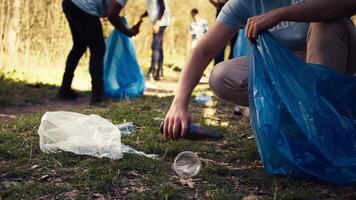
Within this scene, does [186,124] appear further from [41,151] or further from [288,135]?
[41,151]

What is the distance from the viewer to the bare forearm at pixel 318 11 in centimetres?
169

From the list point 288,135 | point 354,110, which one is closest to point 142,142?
point 288,135

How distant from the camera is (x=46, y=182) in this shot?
5.57 ft

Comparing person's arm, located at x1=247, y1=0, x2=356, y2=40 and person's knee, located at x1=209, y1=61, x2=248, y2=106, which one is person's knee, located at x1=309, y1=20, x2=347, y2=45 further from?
person's knee, located at x1=209, y1=61, x2=248, y2=106

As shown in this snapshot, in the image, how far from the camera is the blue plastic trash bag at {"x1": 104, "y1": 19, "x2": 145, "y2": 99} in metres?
4.68

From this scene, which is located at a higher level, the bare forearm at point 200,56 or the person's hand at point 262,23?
the person's hand at point 262,23

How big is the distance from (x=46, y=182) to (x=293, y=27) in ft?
3.73

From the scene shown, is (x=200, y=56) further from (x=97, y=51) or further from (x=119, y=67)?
(x=119, y=67)

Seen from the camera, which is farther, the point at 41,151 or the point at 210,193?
the point at 41,151

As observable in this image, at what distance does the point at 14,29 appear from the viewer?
257 inches

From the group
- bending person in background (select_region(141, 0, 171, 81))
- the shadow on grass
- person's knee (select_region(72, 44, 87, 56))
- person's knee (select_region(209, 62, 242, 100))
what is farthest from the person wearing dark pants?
person's knee (select_region(209, 62, 242, 100))

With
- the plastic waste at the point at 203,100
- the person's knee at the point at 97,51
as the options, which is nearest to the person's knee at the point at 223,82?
the plastic waste at the point at 203,100

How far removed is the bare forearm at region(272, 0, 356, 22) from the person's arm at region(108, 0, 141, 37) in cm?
229

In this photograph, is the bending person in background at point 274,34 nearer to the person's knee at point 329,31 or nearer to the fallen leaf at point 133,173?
the person's knee at point 329,31
